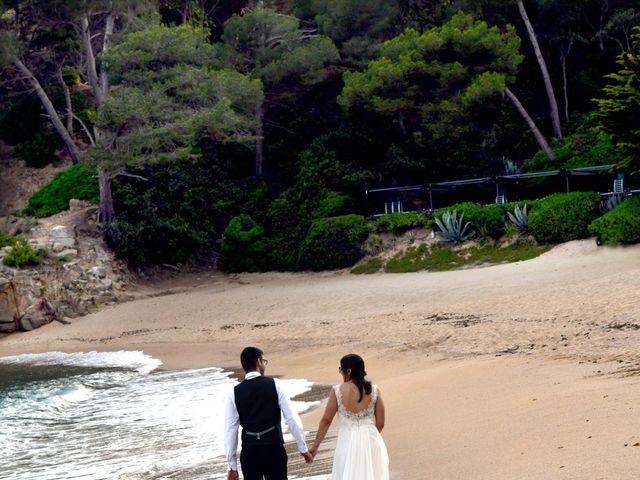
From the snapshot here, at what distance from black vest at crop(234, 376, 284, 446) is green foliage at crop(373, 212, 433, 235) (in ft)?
72.9

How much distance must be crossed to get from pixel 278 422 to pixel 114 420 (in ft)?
25.8

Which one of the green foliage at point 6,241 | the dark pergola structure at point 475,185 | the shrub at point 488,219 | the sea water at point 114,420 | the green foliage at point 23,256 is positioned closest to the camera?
the sea water at point 114,420

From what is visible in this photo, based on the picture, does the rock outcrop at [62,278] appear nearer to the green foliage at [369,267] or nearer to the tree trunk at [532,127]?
the green foliage at [369,267]

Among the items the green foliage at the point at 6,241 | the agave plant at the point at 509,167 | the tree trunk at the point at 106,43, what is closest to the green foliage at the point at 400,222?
the agave plant at the point at 509,167

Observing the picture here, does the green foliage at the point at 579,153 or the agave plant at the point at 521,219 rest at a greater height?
the green foliage at the point at 579,153

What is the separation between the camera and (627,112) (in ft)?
78.1

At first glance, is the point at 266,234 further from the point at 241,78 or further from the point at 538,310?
the point at 538,310

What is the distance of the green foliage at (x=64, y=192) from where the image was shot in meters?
34.2

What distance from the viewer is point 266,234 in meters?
32.7

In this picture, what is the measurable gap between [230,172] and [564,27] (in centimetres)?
1403

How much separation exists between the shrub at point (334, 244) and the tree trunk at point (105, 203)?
22.6ft

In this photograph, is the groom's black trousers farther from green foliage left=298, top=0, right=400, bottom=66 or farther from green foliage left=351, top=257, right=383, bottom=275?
green foliage left=298, top=0, right=400, bottom=66

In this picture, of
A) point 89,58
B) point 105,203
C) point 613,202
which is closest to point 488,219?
point 613,202

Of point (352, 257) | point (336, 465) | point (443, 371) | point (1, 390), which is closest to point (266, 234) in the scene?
point (352, 257)
